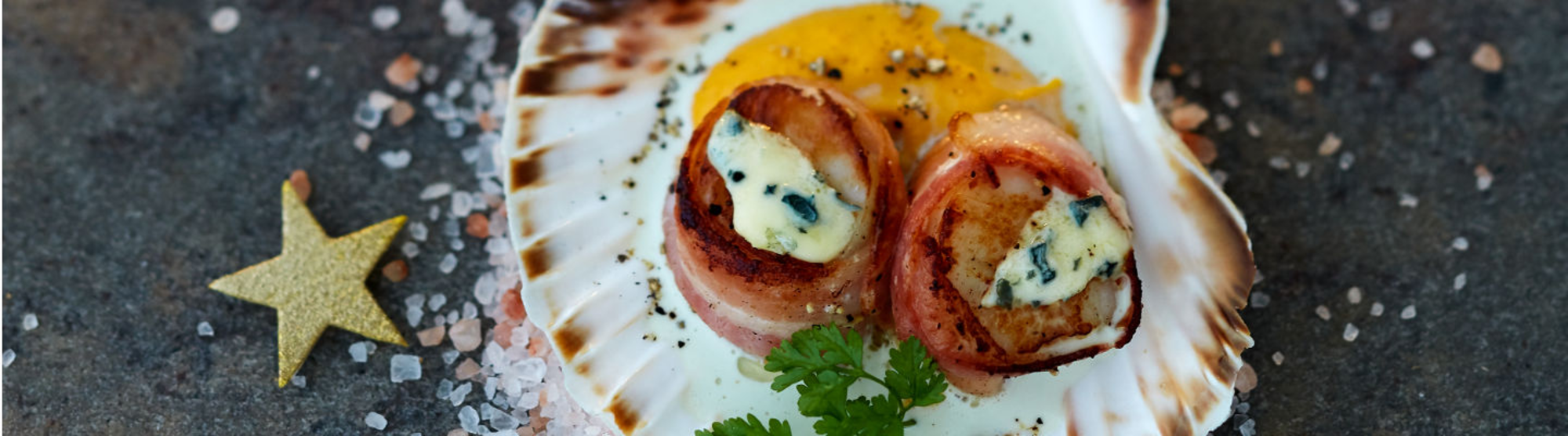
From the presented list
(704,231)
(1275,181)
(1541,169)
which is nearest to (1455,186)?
(1541,169)

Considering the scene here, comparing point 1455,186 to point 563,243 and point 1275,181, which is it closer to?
point 1275,181

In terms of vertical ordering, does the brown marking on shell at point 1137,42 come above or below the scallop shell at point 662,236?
above

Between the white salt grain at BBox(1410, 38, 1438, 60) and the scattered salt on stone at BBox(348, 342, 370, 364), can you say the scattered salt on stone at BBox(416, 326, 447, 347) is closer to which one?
the scattered salt on stone at BBox(348, 342, 370, 364)

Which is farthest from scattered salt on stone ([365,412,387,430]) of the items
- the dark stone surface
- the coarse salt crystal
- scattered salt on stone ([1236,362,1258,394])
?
the coarse salt crystal

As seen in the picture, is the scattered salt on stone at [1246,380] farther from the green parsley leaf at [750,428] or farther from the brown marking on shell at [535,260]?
the brown marking on shell at [535,260]

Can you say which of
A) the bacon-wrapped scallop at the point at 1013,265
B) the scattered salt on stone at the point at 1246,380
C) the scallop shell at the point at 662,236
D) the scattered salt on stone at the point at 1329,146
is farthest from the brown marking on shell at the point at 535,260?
the scattered salt on stone at the point at 1329,146
